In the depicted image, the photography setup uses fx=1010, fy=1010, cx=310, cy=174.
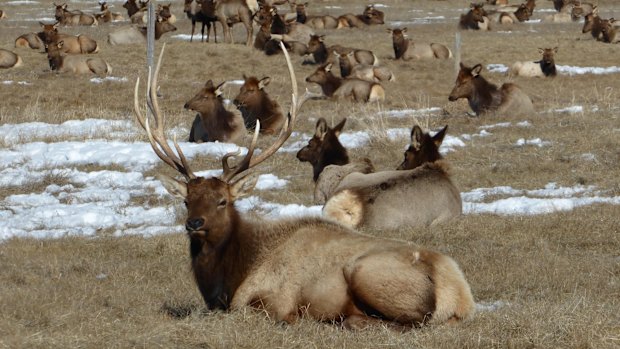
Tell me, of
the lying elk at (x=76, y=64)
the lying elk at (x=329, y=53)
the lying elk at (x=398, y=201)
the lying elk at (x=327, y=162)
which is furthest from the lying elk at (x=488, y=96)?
the lying elk at (x=76, y=64)

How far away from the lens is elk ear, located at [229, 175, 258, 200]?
7.09 meters

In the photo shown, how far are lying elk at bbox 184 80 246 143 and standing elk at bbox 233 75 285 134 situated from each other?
0.87m

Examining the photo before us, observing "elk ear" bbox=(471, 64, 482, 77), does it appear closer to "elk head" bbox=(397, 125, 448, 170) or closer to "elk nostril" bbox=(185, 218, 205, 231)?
"elk head" bbox=(397, 125, 448, 170)

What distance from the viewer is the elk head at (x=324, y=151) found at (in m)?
13.5

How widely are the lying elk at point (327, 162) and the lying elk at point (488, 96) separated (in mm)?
6887

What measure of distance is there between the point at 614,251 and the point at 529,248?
2.48 feet

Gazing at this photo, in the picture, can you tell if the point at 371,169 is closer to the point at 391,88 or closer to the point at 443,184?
the point at 443,184

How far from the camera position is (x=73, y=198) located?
42.7ft

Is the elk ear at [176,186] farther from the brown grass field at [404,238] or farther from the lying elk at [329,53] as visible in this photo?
the lying elk at [329,53]

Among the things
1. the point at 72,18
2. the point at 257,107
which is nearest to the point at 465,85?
the point at 257,107

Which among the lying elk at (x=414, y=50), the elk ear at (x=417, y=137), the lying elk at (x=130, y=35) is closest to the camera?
the elk ear at (x=417, y=137)

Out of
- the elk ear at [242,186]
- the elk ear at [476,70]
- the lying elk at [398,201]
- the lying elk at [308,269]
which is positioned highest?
the elk ear at [242,186]

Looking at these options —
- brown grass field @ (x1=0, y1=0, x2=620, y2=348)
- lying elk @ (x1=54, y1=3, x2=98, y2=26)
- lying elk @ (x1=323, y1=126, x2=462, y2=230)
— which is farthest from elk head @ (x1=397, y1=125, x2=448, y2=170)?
lying elk @ (x1=54, y1=3, x2=98, y2=26)

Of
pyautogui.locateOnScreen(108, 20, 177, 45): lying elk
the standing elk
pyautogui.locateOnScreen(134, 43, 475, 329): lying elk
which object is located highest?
pyautogui.locateOnScreen(134, 43, 475, 329): lying elk
